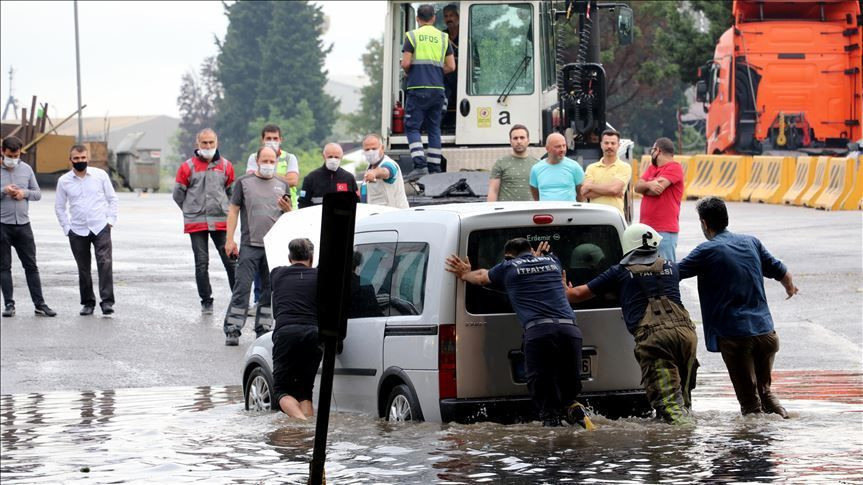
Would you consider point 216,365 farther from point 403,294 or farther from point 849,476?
point 849,476

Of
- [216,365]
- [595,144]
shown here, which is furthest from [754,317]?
[595,144]

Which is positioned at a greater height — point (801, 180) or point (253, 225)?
point (801, 180)

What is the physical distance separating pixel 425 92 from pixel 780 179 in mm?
13939

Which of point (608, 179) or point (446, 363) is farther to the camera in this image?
point (608, 179)

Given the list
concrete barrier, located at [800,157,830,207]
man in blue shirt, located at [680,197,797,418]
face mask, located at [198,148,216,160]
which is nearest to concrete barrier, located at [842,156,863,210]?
concrete barrier, located at [800,157,830,207]

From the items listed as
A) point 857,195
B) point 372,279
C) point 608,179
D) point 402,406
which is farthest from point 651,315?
point 857,195

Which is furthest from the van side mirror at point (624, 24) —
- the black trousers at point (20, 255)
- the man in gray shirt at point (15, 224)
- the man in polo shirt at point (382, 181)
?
the black trousers at point (20, 255)

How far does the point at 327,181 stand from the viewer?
581 inches

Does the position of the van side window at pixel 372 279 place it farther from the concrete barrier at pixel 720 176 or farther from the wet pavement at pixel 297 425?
the concrete barrier at pixel 720 176

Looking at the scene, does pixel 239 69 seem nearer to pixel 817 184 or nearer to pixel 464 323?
pixel 817 184

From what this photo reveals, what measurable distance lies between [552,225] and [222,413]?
321 centimetres

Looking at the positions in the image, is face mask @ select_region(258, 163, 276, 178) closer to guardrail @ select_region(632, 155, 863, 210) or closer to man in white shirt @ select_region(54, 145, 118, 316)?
man in white shirt @ select_region(54, 145, 118, 316)

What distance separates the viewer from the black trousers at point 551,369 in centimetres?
945

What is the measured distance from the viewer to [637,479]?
27.1 ft
